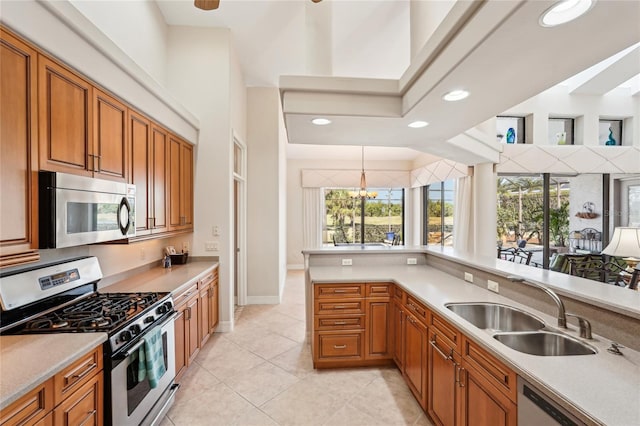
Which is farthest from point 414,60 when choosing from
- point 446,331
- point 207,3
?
point 446,331

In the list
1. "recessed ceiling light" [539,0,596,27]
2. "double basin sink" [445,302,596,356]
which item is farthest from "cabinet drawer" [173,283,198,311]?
"recessed ceiling light" [539,0,596,27]

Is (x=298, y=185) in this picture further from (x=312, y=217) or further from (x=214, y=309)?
(x=214, y=309)

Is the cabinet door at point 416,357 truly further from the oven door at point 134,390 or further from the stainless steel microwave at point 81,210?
the stainless steel microwave at point 81,210

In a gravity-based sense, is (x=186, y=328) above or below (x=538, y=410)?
below

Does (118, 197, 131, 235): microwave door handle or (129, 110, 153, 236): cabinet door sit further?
(129, 110, 153, 236): cabinet door

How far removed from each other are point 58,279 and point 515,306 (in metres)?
3.02

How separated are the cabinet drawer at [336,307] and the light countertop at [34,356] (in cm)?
170

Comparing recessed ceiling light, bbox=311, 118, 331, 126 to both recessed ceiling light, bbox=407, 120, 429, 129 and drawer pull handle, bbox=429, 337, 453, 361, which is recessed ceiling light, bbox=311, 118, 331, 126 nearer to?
recessed ceiling light, bbox=407, 120, 429, 129

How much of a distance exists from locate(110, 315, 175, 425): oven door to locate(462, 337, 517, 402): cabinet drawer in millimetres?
1877

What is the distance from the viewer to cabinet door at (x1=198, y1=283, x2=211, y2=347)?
311 centimetres

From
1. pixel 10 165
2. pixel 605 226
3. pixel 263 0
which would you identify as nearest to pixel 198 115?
pixel 263 0

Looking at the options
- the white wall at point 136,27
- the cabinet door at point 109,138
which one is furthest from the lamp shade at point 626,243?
the white wall at point 136,27

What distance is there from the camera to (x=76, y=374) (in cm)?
139

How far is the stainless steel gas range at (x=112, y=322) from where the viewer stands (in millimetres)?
1606
